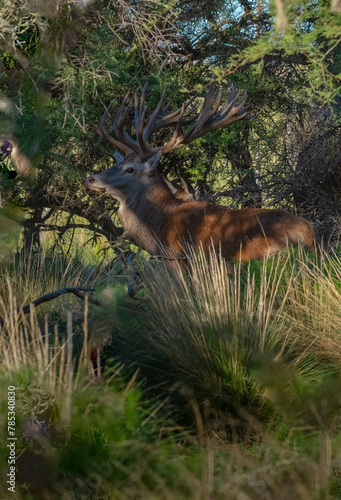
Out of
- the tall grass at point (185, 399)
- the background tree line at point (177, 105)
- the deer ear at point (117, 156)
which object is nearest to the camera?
the tall grass at point (185, 399)

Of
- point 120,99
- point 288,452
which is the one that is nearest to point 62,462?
point 288,452

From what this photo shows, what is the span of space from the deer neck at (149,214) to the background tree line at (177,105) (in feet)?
2.79

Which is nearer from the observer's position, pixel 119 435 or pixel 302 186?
pixel 119 435

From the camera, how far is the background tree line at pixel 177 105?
8.74m

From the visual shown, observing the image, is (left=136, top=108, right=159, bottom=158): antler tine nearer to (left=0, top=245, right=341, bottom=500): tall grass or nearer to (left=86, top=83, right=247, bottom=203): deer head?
(left=86, top=83, right=247, bottom=203): deer head

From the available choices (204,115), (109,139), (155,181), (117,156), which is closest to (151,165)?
(155,181)

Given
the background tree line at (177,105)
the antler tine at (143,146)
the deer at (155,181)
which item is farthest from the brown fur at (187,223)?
the background tree line at (177,105)

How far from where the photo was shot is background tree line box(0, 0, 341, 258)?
874 cm

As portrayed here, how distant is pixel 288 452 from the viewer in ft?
11.5

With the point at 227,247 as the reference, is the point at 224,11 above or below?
above

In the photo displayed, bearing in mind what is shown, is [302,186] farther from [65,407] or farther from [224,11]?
[65,407]

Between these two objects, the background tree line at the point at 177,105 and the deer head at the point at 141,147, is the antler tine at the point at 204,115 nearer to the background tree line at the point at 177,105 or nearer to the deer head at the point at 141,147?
the deer head at the point at 141,147

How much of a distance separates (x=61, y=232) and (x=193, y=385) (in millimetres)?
6339

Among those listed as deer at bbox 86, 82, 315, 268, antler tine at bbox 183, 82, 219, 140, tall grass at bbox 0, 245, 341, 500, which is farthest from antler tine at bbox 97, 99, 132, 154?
tall grass at bbox 0, 245, 341, 500
